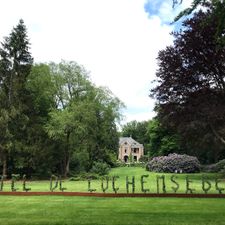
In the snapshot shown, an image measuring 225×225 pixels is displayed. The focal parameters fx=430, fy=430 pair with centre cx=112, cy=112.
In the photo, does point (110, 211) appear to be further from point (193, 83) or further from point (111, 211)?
point (193, 83)

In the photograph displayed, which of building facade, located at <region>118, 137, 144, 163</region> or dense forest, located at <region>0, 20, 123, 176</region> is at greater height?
building facade, located at <region>118, 137, 144, 163</region>

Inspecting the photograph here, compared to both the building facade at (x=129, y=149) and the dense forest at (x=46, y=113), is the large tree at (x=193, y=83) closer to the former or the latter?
the dense forest at (x=46, y=113)

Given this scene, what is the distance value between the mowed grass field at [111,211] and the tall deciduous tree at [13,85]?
77.9 ft

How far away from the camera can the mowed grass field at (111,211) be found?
36.4 feet

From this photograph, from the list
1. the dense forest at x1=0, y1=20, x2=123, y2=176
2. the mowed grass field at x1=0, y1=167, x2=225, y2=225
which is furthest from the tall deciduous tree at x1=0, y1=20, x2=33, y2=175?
the mowed grass field at x1=0, y1=167, x2=225, y2=225

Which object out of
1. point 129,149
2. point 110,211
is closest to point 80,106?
point 110,211

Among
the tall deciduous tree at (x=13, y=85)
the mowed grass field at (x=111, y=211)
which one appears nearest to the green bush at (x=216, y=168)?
the tall deciduous tree at (x=13, y=85)

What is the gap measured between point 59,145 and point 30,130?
419cm

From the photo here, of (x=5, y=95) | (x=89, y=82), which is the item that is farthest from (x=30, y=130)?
(x=89, y=82)

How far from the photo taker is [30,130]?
1650 inches

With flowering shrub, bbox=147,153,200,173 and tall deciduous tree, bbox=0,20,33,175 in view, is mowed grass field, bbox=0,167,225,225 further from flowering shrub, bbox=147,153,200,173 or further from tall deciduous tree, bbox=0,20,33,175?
flowering shrub, bbox=147,153,200,173

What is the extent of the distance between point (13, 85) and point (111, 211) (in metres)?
30.7

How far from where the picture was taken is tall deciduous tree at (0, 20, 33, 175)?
4044 cm

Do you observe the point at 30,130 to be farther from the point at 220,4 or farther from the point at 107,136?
the point at 220,4
